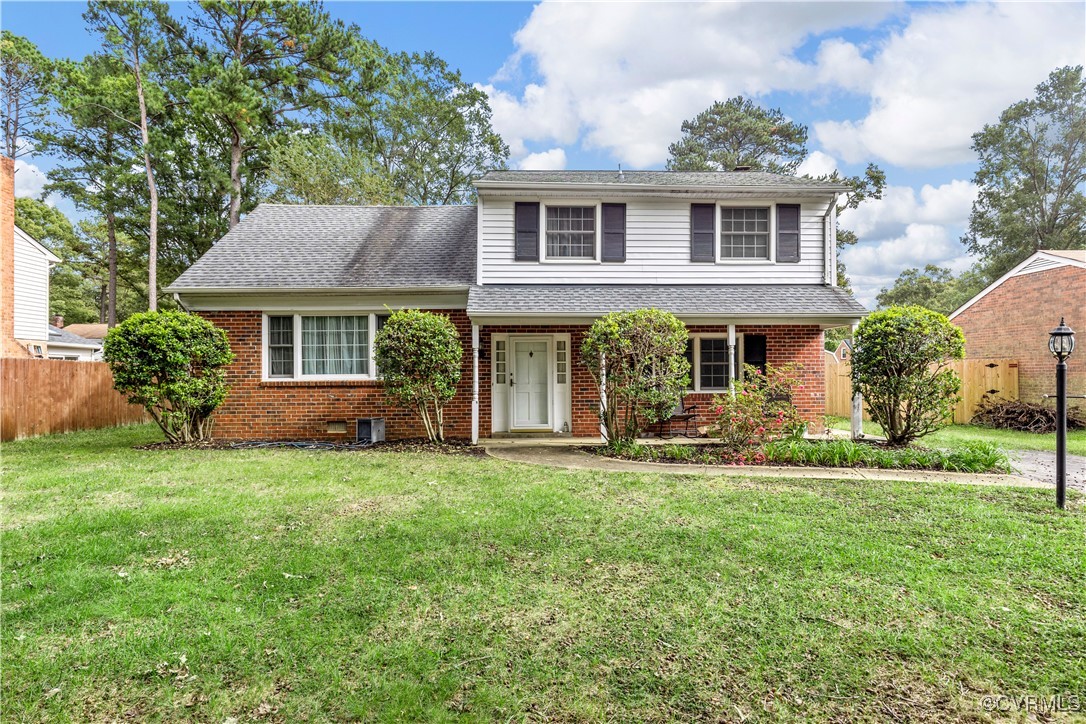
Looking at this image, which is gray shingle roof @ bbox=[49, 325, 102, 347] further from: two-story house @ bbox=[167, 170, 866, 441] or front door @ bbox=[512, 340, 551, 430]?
front door @ bbox=[512, 340, 551, 430]

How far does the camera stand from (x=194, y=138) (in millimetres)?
22031

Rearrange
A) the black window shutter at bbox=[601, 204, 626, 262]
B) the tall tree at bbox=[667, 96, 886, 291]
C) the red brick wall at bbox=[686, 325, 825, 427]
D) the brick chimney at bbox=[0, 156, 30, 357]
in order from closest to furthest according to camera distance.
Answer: the red brick wall at bbox=[686, 325, 825, 427]
the black window shutter at bbox=[601, 204, 626, 262]
the brick chimney at bbox=[0, 156, 30, 357]
the tall tree at bbox=[667, 96, 886, 291]

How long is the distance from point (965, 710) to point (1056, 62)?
35.4 meters

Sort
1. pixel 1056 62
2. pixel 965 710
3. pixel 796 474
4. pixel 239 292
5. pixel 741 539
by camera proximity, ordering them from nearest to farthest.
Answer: pixel 965 710 → pixel 741 539 → pixel 796 474 → pixel 239 292 → pixel 1056 62

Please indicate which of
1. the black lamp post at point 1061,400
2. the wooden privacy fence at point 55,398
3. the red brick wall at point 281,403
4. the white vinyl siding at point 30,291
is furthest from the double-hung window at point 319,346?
the white vinyl siding at point 30,291

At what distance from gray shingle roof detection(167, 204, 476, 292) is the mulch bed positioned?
9.92 feet

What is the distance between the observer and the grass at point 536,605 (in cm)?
260

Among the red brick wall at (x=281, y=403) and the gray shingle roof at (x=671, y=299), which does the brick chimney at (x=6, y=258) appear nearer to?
the red brick wall at (x=281, y=403)

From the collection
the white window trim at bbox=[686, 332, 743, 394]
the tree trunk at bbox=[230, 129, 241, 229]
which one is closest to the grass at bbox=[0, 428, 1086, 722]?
the white window trim at bbox=[686, 332, 743, 394]

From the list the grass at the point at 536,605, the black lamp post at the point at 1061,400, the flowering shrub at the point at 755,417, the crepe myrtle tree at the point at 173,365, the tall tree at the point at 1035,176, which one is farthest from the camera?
the tall tree at the point at 1035,176

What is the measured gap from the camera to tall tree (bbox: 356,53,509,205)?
25.4 meters

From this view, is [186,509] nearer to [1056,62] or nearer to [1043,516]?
[1043,516]

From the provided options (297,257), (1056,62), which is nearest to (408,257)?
(297,257)

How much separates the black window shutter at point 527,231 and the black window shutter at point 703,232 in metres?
3.33
